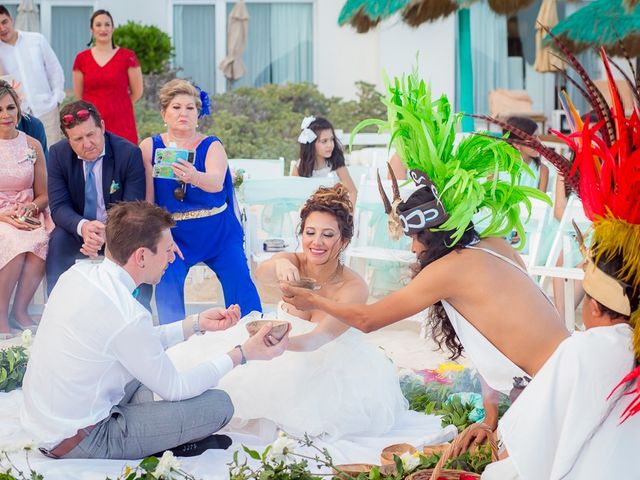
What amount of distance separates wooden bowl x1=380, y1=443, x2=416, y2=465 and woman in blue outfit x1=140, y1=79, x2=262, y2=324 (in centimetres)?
228

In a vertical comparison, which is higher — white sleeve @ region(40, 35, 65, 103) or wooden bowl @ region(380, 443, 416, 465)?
white sleeve @ region(40, 35, 65, 103)

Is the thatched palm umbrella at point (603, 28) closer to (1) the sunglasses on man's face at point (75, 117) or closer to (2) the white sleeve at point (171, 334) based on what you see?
(1) the sunglasses on man's face at point (75, 117)

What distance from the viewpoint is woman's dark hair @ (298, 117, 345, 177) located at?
861 centimetres

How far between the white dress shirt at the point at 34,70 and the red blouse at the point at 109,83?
0.24 meters

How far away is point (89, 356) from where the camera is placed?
151 inches

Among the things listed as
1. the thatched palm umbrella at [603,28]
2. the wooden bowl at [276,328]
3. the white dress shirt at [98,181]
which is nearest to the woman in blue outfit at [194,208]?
the white dress shirt at [98,181]

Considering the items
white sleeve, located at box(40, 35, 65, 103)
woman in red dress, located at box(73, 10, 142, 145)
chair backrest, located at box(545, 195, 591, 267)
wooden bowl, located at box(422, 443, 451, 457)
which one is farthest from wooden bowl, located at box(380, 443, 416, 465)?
white sleeve, located at box(40, 35, 65, 103)

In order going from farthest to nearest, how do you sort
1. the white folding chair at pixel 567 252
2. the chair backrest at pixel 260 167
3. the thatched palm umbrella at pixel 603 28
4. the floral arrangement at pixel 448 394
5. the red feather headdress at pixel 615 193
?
the thatched palm umbrella at pixel 603 28 < the chair backrest at pixel 260 167 < the white folding chair at pixel 567 252 < the floral arrangement at pixel 448 394 < the red feather headdress at pixel 615 193

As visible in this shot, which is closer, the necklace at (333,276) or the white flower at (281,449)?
the white flower at (281,449)

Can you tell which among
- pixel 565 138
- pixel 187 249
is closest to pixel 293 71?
pixel 187 249

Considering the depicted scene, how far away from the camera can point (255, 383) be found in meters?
4.57

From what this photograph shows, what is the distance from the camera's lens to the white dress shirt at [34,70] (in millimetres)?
8344

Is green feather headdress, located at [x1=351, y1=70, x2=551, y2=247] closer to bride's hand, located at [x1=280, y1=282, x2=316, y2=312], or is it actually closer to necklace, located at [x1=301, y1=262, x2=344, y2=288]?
bride's hand, located at [x1=280, y1=282, x2=316, y2=312]

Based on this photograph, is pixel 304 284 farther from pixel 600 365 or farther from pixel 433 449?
pixel 600 365
